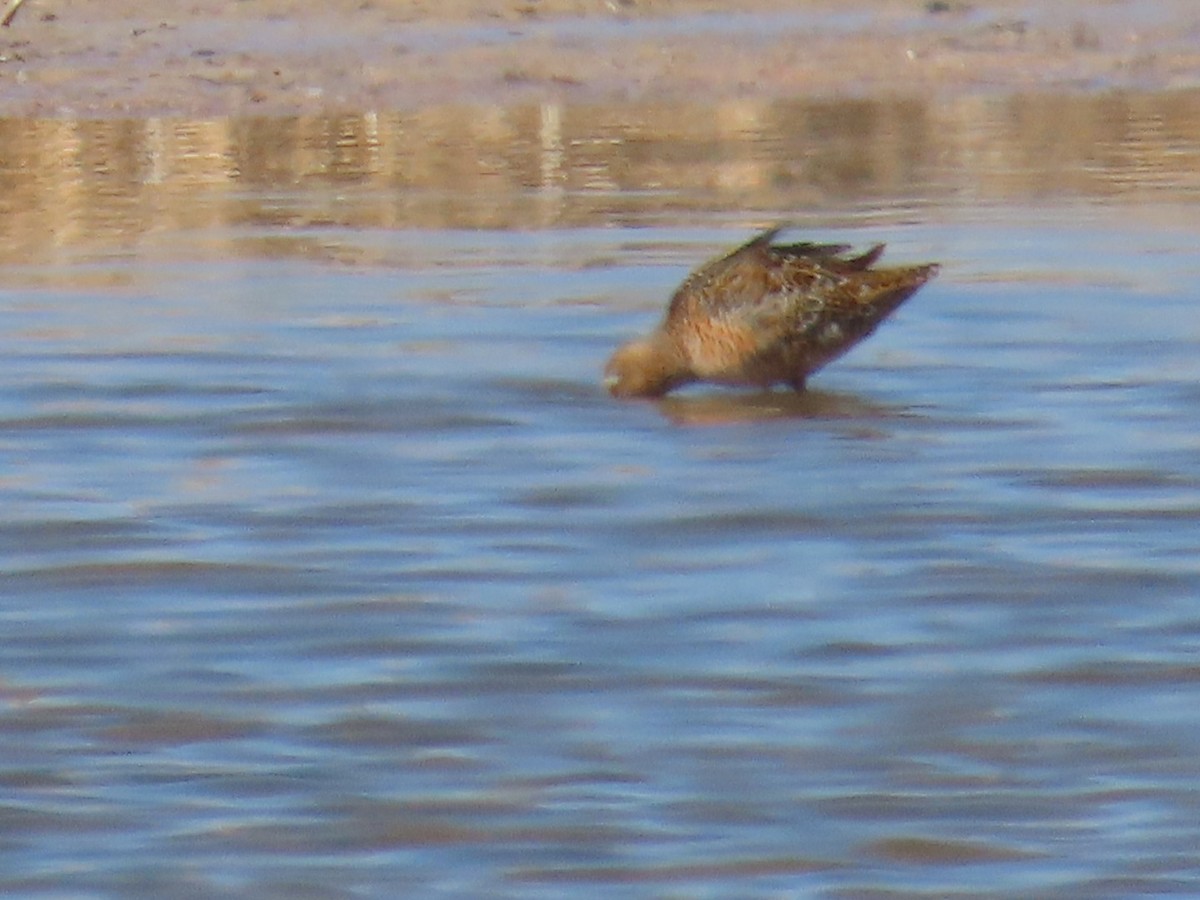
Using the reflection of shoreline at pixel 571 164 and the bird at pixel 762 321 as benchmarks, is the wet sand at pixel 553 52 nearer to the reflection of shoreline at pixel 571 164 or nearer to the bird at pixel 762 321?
the reflection of shoreline at pixel 571 164

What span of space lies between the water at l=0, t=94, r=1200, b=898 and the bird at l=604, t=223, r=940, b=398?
133 millimetres

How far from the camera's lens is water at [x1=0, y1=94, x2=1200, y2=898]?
4590 millimetres

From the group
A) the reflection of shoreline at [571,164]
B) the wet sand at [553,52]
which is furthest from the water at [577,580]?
the wet sand at [553,52]

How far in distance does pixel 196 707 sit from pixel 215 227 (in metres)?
8.08

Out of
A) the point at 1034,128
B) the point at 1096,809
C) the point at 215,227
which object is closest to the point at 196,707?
the point at 1096,809

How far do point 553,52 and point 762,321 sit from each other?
40.0ft

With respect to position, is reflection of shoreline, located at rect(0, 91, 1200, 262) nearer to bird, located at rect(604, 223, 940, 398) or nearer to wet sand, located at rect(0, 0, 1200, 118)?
wet sand, located at rect(0, 0, 1200, 118)

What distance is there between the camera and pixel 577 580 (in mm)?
6254

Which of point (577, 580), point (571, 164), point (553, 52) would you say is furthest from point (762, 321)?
point (553, 52)

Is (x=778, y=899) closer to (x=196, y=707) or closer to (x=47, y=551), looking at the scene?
(x=196, y=707)

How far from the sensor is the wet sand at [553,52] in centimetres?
1919

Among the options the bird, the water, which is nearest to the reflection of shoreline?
the water

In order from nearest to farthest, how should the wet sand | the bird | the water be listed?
the water < the bird < the wet sand

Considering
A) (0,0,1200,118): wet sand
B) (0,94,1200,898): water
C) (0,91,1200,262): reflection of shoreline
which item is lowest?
(0,94,1200,898): water
